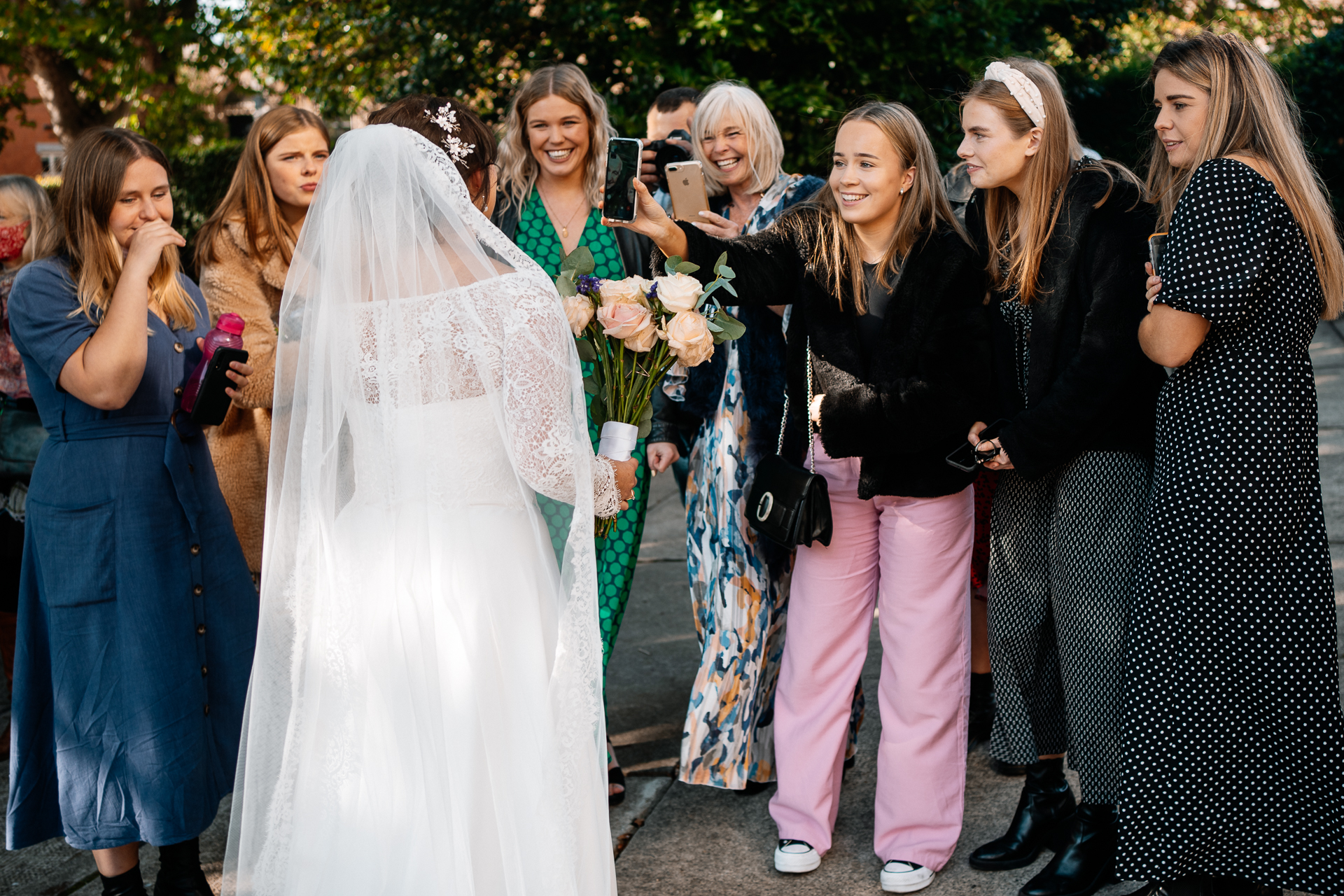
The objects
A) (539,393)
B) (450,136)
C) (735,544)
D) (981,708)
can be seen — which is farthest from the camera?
(981,708)

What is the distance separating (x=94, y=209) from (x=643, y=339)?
1426mm

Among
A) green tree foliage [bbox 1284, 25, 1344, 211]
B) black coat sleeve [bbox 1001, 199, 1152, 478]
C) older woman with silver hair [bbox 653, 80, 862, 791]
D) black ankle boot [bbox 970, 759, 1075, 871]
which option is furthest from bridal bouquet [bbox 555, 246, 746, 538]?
green tree foliage [bbox 1284, 25, 1344, 211]

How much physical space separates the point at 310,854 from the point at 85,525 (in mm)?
1150

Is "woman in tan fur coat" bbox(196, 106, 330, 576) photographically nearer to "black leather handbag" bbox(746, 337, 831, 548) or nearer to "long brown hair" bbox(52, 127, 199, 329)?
"long brown hair" bbox(52, 127, 199, 329)

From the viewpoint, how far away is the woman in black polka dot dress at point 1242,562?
2484 mm

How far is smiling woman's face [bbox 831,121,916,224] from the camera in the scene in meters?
2.88

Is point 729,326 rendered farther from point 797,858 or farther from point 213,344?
point 797,858

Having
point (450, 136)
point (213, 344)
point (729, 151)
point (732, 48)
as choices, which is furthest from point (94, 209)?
point (732, 48)

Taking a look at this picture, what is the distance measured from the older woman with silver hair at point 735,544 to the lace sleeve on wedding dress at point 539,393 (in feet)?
3.71

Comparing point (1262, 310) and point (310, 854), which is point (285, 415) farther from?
point (1262, 310)

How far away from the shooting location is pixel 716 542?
3393 millimetres

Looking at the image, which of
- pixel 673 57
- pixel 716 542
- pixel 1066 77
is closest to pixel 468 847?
A: pixel 716 542

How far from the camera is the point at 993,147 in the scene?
2840mm

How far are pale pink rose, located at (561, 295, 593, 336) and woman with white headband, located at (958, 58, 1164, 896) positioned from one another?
3.51 ft
